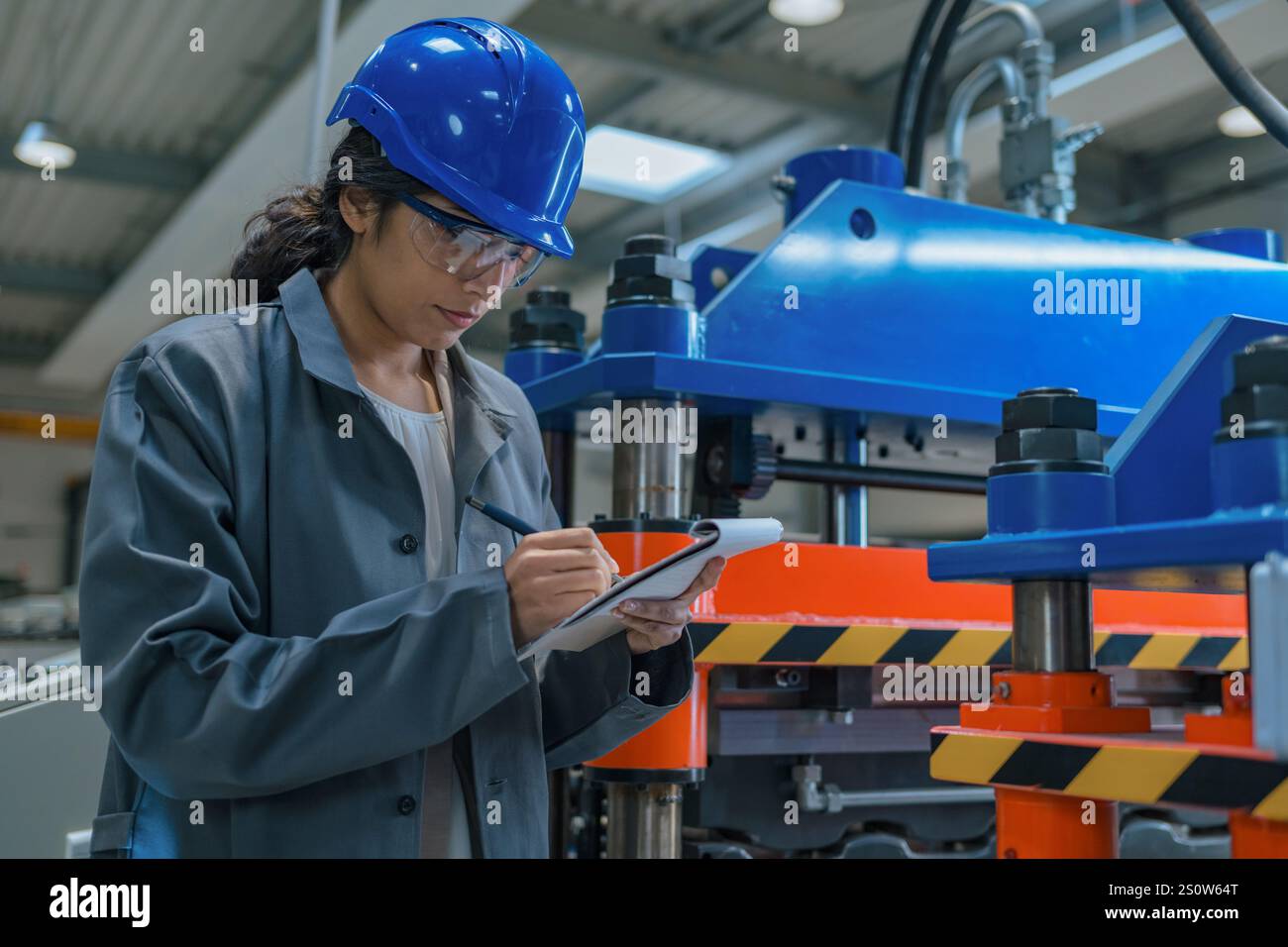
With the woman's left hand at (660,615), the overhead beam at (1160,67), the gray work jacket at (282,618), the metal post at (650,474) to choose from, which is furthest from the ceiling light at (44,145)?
the woman's left hand at (660,615)

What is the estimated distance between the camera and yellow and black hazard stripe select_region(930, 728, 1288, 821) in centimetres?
74

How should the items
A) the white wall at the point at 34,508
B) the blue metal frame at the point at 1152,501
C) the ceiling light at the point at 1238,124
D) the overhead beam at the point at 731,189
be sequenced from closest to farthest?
1. the blue metal frame at the point at 1152,501
2. the ceiling light at the point at 1238,124
3. the overhead beam at the point at 731,189
4. the white wall at the point at 34,508

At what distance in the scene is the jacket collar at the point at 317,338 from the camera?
3.45 feet

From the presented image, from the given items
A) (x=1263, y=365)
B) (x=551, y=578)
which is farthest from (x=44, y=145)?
(x=1263, y=365)

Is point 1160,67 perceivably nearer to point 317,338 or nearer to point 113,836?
point 317,338

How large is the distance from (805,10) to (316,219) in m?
3.54

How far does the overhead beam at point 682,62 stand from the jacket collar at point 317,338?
11.6 feet

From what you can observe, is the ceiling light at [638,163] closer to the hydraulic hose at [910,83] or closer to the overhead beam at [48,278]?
the hydraulic hose at [910,83]

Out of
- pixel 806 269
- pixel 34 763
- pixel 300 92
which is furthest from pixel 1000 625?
pixel 300 92

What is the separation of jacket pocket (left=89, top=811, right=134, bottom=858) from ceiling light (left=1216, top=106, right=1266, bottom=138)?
5.58 meters

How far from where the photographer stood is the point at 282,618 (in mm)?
1008

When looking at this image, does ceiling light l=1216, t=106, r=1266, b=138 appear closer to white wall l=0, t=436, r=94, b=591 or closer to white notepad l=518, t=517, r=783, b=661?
white notepad l=518, t=517, r=783, b=661

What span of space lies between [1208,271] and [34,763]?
1.94 meters

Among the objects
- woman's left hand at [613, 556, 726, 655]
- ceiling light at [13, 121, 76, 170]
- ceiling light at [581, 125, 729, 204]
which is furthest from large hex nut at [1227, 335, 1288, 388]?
ceiling light at [581, 125, 729, 204]
